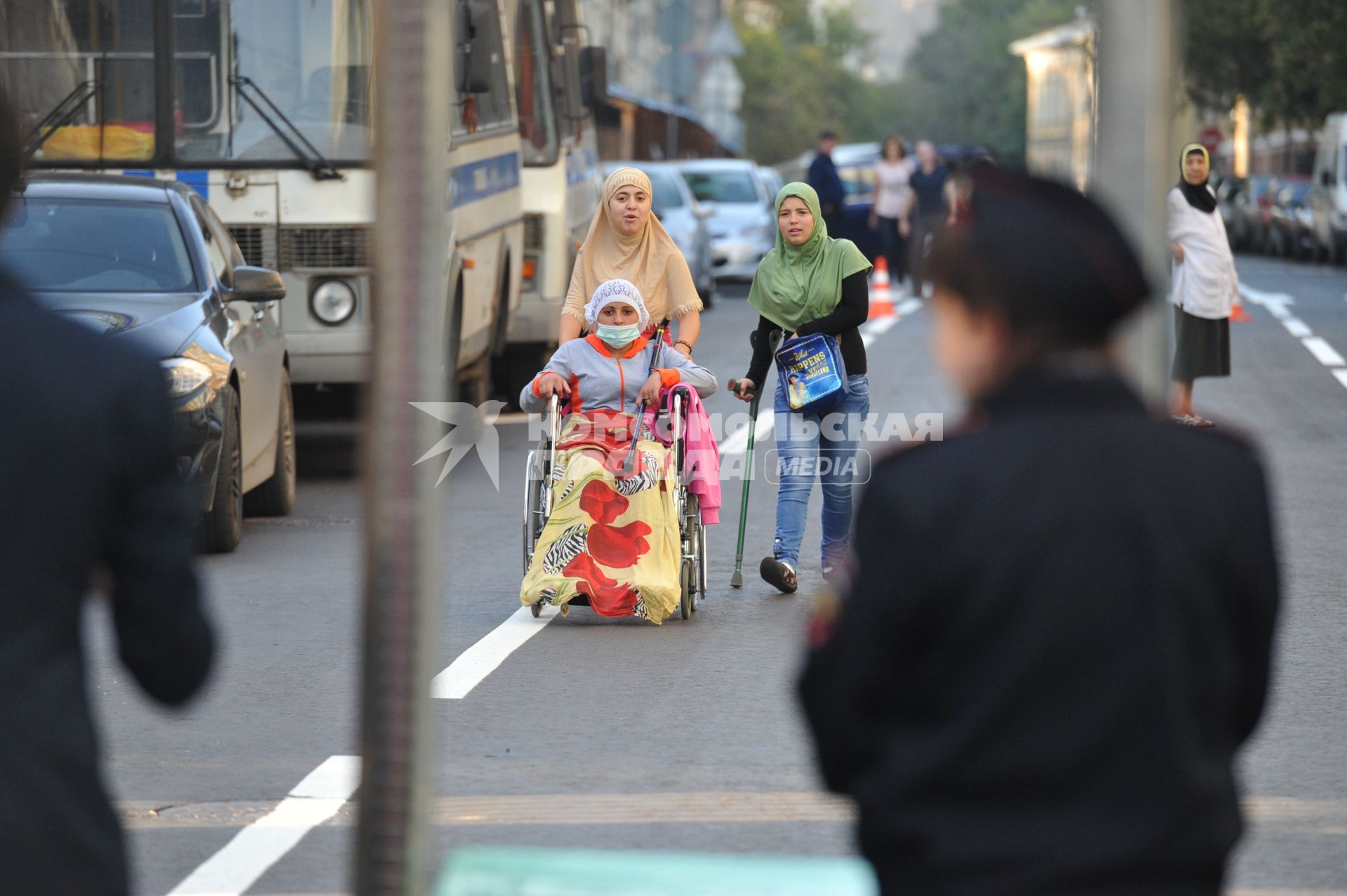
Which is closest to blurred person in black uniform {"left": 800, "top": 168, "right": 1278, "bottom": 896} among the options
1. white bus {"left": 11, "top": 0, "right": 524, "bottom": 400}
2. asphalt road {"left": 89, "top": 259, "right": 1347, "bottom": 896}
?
asphalt road {"left": 89, "top": 259, "right": 1347, "bottom": 896}

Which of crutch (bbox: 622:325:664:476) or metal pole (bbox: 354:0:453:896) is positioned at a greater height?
metal pole (bbox: 354:0:453:896)

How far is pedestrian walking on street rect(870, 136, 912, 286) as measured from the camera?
2925 cm

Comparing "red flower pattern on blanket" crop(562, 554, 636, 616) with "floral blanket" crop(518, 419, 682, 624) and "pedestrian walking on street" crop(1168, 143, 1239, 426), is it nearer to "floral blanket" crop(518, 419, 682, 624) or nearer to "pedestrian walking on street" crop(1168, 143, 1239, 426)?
"floral blanket" crop(518, 419, 682, 624)

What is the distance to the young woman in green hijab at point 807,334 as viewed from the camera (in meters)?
9.08

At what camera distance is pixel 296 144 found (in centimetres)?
1209

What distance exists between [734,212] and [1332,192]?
1577cm

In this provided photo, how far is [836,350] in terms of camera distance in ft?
29.7

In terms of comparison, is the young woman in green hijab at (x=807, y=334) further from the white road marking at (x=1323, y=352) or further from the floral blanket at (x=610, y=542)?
the white road marking at (x=1323, y=352)

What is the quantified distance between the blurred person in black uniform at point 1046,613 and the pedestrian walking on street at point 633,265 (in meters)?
6.53

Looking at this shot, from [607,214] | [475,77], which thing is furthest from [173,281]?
[475,77]

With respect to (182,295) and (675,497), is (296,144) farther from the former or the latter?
(675,497)

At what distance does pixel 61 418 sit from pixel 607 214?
6746 mm

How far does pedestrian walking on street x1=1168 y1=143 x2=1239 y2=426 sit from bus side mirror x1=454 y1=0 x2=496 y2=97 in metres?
4.75

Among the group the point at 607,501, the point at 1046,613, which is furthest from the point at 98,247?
the point at 1046,613
